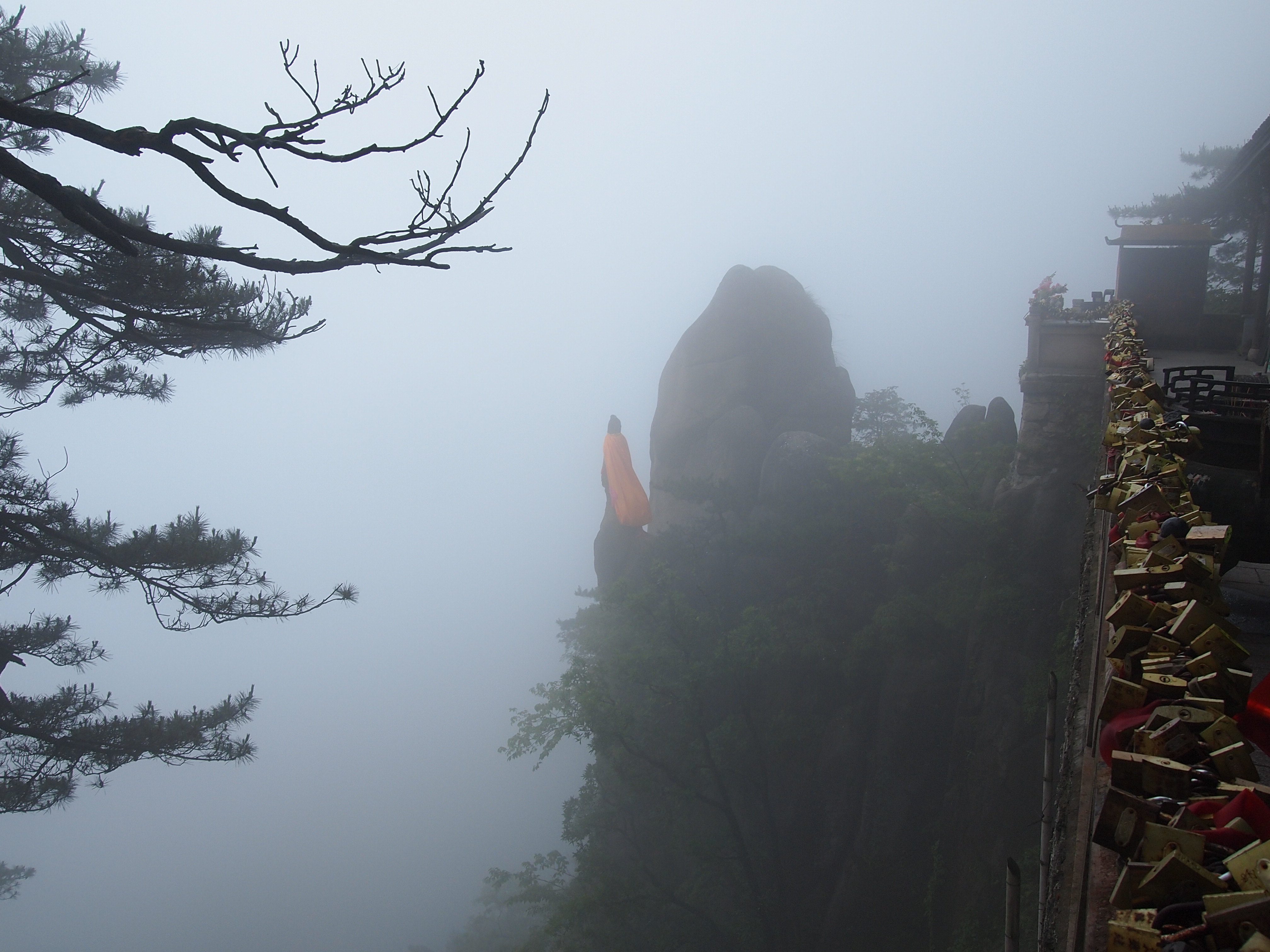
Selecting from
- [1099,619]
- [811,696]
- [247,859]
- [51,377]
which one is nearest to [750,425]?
[811,696]

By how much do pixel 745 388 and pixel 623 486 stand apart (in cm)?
396

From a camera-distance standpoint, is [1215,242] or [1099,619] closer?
[1099,619]

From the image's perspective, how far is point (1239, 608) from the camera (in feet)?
11.6

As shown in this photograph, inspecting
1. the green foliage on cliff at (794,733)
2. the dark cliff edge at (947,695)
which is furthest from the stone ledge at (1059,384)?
the green foliage on cliff at (794,733)

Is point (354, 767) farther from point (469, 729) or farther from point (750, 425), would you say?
point (750, 425)

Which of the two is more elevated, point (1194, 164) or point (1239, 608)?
point (1194, 164)

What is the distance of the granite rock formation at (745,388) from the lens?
18.1 metres

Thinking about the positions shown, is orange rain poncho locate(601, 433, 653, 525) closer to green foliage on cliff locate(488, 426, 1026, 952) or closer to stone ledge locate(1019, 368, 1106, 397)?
green foliage on cliff locate(488, 426, 1026, 952)

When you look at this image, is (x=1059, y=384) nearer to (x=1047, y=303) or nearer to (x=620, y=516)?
(x=1047, y=303)

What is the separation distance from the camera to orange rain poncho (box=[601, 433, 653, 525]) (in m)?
17.6

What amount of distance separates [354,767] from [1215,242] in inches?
2241

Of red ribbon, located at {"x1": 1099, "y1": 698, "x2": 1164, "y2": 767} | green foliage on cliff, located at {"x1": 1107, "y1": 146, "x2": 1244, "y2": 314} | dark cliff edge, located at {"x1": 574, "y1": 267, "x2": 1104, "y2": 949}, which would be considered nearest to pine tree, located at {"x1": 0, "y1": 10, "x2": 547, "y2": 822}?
red ribbon, located at {"x1": 1099, "y1": 698, "x2": 1164, "y2": 767}

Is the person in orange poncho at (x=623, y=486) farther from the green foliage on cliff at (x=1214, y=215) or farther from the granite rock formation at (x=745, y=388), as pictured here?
the green foliage on cliff at (x=1214, y=215)

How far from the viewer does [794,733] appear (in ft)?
40.8
